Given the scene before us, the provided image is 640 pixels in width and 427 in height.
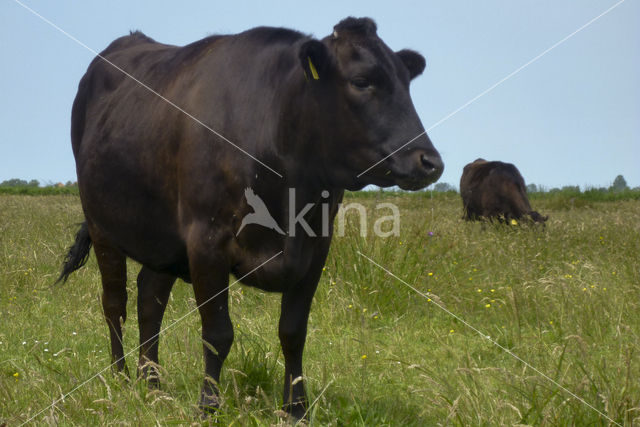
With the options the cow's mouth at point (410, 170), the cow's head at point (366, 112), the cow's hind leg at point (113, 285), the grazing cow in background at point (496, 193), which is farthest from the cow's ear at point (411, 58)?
the grazing cow in background at point (496, 193)

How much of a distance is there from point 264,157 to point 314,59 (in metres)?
0.48

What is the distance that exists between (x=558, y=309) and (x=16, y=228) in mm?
6987

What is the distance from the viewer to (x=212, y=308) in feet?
9.86

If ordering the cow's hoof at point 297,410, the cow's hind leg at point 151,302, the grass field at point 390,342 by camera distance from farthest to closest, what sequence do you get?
1. the cow's hind leg at point 151,302
2. the cow's hoof at point 297,410
3. the grass field at point 390,342

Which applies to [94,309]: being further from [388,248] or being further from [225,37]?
[225,37]

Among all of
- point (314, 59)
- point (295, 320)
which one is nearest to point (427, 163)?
point (314, 59)

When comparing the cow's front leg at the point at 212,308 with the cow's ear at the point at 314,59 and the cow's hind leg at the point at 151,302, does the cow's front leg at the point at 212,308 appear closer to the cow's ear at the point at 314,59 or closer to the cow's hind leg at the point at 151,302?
the cow's ear at the point at 314,59

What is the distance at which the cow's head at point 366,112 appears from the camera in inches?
106

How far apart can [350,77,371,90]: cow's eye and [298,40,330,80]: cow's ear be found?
0.15 m

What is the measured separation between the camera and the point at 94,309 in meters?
5.32

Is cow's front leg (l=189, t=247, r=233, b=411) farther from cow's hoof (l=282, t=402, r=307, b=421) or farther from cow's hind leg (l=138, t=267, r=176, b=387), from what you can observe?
cow's hind leg (l=138, t=267, r=176, b=387)

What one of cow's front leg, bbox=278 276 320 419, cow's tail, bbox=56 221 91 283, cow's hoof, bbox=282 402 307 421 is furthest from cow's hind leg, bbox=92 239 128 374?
cow's hoof, bbox=282 402 307 421

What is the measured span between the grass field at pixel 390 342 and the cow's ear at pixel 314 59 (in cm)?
120

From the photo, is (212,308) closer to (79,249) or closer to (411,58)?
(411,58)
